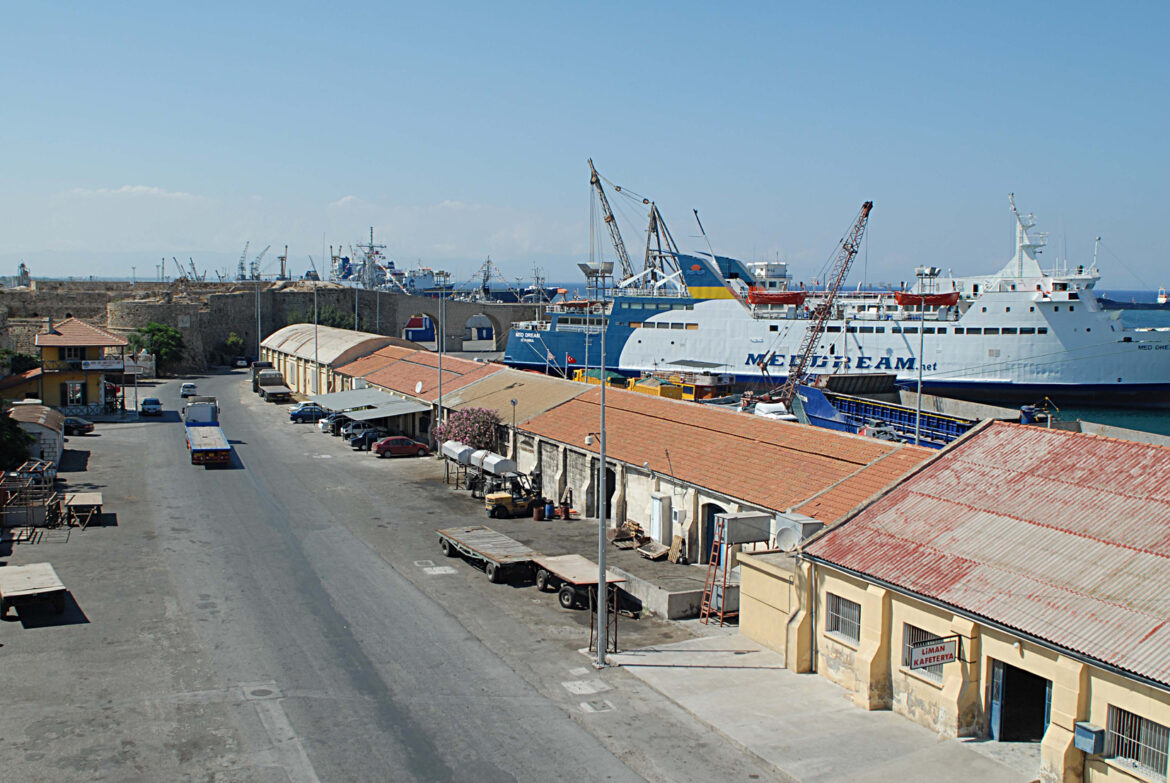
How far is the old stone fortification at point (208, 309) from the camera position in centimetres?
8944

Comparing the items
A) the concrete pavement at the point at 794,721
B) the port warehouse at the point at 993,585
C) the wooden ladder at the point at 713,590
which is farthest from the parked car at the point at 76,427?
the concrete pavement at the point at 794,721

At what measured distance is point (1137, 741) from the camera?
44.4 ft

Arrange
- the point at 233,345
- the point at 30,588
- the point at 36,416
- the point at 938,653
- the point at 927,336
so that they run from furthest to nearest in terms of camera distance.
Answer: the point at 233,345, the point at 927,336, the point at 36,416, the point at 30,588, the point at 938,653

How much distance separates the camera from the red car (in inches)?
1826

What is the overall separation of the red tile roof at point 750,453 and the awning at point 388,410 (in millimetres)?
Result: 11738

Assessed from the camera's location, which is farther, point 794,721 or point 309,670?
point 309,670

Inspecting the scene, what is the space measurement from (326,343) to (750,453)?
166 feet

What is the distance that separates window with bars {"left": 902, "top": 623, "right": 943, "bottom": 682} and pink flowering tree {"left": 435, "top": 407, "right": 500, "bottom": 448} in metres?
25.2

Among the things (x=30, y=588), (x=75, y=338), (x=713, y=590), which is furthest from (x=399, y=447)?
(x=713, y=590)

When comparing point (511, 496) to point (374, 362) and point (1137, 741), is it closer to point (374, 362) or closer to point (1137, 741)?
point (1137, 741)

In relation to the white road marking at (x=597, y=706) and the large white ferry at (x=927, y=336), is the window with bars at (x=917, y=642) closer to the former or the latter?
the white road marking at (x=597, y=706)

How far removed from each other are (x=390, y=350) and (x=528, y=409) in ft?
86.9

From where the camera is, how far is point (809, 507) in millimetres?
23953

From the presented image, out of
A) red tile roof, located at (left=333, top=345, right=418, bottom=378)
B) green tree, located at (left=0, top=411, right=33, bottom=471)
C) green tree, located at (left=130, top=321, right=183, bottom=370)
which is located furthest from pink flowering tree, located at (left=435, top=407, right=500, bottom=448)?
green tree, located at (left=130, top=321, right=183, bottom=370)
